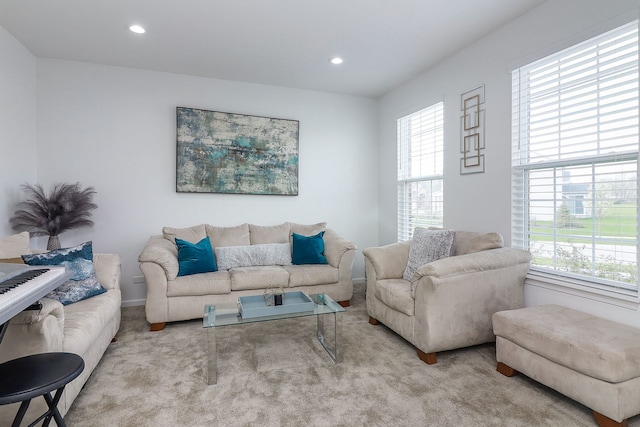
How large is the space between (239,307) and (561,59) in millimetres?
3149

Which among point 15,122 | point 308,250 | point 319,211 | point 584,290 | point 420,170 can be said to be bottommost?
point 584,290

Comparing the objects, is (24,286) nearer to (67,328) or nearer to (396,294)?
(67,328)

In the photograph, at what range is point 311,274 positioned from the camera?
3.71m

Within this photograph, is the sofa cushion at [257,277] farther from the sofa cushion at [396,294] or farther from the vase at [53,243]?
the vase at [53,243]

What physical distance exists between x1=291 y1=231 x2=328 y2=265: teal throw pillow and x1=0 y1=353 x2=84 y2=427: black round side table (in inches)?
103

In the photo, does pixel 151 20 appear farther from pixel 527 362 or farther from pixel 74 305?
pixel 527 362

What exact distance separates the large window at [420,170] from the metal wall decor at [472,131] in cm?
39

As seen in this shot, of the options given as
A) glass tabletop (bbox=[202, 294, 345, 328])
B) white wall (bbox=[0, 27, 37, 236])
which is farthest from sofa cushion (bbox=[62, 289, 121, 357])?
white wall (bbox=[0, 27, 37, 236])

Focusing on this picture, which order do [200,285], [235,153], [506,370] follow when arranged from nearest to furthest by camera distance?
[506,370]
[200,285]
[235,153]

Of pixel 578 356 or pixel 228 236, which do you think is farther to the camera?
pixel 228 236

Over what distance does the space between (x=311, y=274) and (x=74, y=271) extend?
2.13m

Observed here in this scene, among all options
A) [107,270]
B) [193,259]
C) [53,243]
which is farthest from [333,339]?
[53,243]

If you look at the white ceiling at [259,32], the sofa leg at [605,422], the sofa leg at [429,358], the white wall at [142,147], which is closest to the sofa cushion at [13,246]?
the white wall at [142,147]

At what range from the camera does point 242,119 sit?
4359 mm
